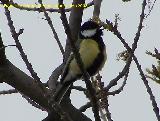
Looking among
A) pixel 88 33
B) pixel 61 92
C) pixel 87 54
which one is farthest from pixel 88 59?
pixel 61 92

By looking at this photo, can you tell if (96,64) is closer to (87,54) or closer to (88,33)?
(87,54)

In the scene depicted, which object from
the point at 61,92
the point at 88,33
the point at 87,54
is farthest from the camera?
the point at 88,33

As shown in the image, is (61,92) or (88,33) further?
(88,33)

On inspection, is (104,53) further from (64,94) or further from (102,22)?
(102,22)

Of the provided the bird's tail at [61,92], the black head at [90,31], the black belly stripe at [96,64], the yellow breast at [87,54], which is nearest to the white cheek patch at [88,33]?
the black head at [90,31]

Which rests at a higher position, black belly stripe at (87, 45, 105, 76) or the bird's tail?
black belly stripe at (87, 45, 105, 76)

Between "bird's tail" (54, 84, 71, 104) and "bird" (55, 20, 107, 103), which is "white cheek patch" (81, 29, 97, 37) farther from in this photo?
"bird's tail" (54, 84, 71, 104)

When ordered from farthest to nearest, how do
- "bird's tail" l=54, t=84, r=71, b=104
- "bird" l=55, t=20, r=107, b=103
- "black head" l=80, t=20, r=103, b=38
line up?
"black head" l=80, t=20, r=103, b=38, "bird" l=55, t=20, r=107, b=103, "bird's tail" l=54, t=84, r=71, b=104

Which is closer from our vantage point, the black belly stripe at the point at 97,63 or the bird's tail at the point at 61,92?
the bird's tail at the point at 61,92

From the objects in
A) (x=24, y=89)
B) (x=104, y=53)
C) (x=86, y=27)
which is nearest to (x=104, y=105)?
(x=24, y=89)

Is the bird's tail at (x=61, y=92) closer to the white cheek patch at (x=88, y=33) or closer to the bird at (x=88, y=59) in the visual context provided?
the bird at (x=88, y=59)

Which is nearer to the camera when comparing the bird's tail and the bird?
the bird's tail

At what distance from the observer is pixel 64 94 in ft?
11.4

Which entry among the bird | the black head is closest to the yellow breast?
the bird
